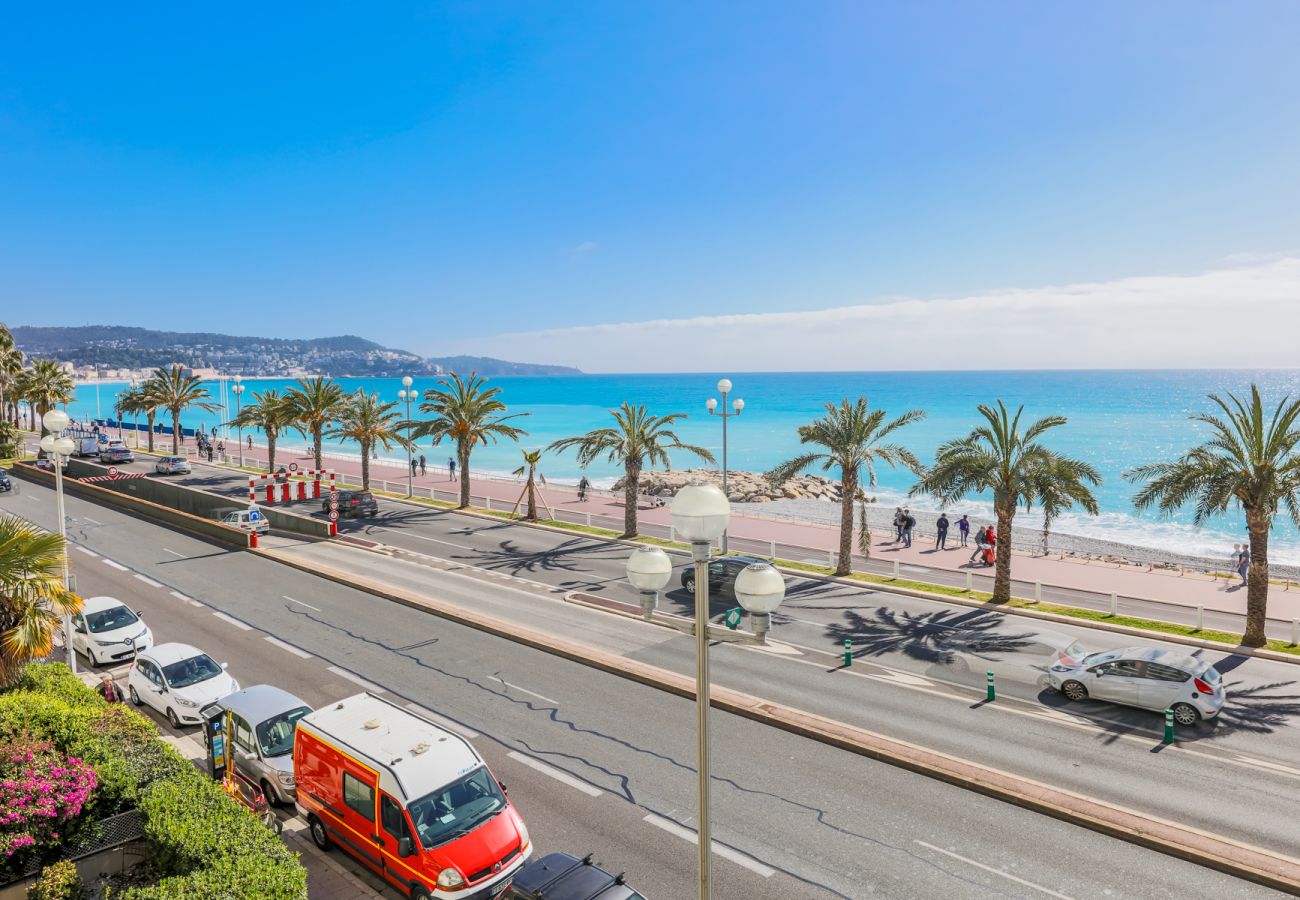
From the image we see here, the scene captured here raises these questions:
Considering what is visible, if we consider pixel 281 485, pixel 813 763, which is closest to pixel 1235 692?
pixel 813 763

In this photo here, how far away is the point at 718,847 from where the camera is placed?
10.9 meters

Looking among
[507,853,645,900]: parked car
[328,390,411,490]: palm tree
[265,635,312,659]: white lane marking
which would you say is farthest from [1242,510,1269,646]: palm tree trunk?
[328,390,411,490]: palm tree

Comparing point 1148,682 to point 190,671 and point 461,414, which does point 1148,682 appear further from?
point 461,414

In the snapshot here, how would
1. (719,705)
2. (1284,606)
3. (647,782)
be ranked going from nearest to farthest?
(647,782)
(719,705)
(1284,606)

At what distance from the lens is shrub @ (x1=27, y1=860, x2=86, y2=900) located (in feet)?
27.1

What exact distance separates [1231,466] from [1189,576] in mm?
12256

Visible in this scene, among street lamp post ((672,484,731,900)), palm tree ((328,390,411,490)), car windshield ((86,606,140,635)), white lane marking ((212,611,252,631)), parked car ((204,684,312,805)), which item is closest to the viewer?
street lamp post ((672,484,731,900))

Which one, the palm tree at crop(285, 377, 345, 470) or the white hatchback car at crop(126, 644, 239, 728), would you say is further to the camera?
the palm tree at crop(285, 377, 345, 470)

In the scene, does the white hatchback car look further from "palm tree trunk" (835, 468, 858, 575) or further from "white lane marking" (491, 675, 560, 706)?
"palm tree trunk" (835, 468, 858, 575)

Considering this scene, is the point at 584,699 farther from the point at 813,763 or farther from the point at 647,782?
the point at 813,763

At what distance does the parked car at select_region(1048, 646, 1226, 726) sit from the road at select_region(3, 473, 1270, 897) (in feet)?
20.3

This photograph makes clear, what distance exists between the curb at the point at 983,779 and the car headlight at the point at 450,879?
7612 mm

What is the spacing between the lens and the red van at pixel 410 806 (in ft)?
30.6

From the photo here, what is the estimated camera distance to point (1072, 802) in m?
11.9
